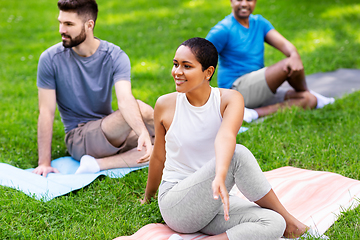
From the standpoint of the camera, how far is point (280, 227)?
231 centimetres

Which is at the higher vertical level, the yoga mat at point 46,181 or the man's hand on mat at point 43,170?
the yoga mat at point 46,181

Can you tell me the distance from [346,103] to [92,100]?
3.23 meters

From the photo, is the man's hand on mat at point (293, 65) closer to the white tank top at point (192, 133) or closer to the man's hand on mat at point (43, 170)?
the white tank top at point (192, 133)

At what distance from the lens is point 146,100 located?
18.1ft

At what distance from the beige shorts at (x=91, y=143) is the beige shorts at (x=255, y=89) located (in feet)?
5.61

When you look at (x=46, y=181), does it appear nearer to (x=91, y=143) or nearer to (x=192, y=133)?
(x=91, y=143)

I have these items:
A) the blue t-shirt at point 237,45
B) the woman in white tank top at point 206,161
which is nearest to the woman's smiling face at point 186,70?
the woman in white tank top at point 206,161

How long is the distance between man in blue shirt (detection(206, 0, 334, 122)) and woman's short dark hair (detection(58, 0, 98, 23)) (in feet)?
5.18

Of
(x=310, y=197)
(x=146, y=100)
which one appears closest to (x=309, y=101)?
(x=310, y=197)

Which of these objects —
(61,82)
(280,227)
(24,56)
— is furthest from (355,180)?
(24,56)

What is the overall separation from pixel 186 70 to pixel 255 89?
8.99 feet

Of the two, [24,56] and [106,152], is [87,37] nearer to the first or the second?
[106,152]

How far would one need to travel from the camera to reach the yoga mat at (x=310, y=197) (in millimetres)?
2650

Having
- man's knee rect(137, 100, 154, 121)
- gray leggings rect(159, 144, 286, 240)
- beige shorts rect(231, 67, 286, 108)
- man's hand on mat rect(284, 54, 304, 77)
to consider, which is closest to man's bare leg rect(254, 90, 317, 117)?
beige shorts rect(231, 67, 286, 108)
